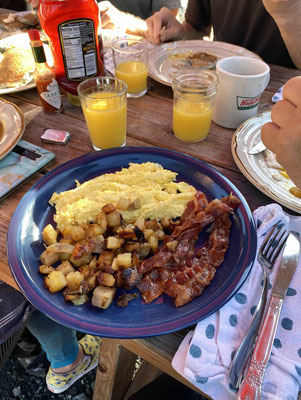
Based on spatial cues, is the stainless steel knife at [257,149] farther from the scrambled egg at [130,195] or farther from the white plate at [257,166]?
the scrambled egg at [130,195]

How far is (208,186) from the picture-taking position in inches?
41.3

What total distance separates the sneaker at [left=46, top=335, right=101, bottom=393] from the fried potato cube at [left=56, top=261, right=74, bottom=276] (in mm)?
1030

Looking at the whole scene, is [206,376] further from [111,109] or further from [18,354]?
[18,354]

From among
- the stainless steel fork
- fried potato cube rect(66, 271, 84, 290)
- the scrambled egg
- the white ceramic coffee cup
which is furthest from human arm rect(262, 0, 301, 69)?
fried potato cube rect(66, 271, 84, 290)

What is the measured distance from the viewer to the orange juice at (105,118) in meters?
1.19

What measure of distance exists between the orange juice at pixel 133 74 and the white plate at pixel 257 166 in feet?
1.76

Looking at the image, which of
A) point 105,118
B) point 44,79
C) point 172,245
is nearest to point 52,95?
point 44,79

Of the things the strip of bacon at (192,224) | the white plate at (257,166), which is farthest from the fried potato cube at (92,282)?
the white plate at (257,166)

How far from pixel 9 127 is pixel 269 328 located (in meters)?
1.14

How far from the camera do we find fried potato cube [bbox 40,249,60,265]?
2.70ft

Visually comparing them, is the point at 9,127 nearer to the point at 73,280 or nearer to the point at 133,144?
the point at 133,144

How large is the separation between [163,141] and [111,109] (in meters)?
0.25

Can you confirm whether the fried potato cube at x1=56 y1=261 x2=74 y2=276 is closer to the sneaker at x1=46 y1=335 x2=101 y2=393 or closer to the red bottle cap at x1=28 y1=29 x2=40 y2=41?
the red bottle cap at x1=28 y1=29 x2=40 y2=41

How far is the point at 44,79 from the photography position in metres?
1.32
